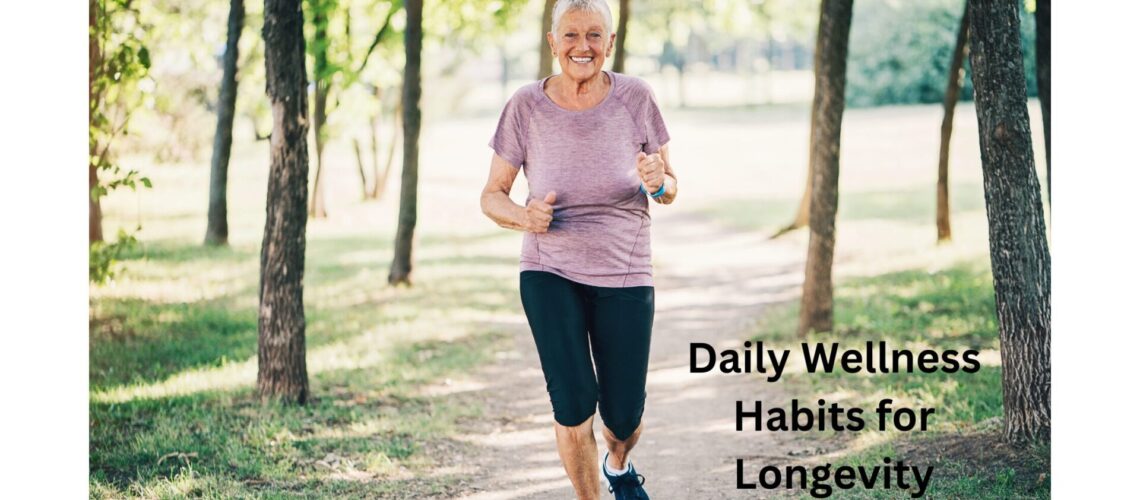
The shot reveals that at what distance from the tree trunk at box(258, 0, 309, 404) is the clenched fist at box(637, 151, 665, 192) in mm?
3674

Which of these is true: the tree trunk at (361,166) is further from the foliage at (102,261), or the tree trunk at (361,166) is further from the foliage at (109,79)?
the foliage at (109,79)

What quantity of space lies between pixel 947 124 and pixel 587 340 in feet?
38.4

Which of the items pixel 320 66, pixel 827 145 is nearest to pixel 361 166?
pixel 320 66

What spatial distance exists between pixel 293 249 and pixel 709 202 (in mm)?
18611

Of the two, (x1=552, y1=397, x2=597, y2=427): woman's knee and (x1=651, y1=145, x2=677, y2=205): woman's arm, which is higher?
(x1=651, y1=145, x2=677, y2=205): woman's arm

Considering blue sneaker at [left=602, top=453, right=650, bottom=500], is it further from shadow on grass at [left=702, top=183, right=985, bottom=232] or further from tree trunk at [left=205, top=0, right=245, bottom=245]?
shadow on grass at [left=702, top=183, right=985, bottom=232]

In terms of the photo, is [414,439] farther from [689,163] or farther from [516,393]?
[689,163]

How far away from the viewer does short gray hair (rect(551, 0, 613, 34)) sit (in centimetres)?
486

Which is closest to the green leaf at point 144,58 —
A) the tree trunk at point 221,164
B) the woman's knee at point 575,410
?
the woman's knee at point 575,410

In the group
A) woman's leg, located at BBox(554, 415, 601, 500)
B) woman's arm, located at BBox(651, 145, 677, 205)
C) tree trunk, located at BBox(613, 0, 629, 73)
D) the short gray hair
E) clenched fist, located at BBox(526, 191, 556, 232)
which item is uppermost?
tree trunk, located at BBox(613, 0, 629, 73)

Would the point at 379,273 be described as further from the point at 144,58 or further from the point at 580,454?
the point at 580,454

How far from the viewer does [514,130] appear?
5043mm

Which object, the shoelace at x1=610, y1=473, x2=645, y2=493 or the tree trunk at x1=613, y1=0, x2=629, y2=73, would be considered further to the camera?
the tree trunk at x1=613, y1=0, x2=629, y2=73

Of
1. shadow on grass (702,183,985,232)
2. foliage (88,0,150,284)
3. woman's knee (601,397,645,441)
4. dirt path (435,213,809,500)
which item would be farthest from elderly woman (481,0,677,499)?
shadow on grass (702,183,985,232)
